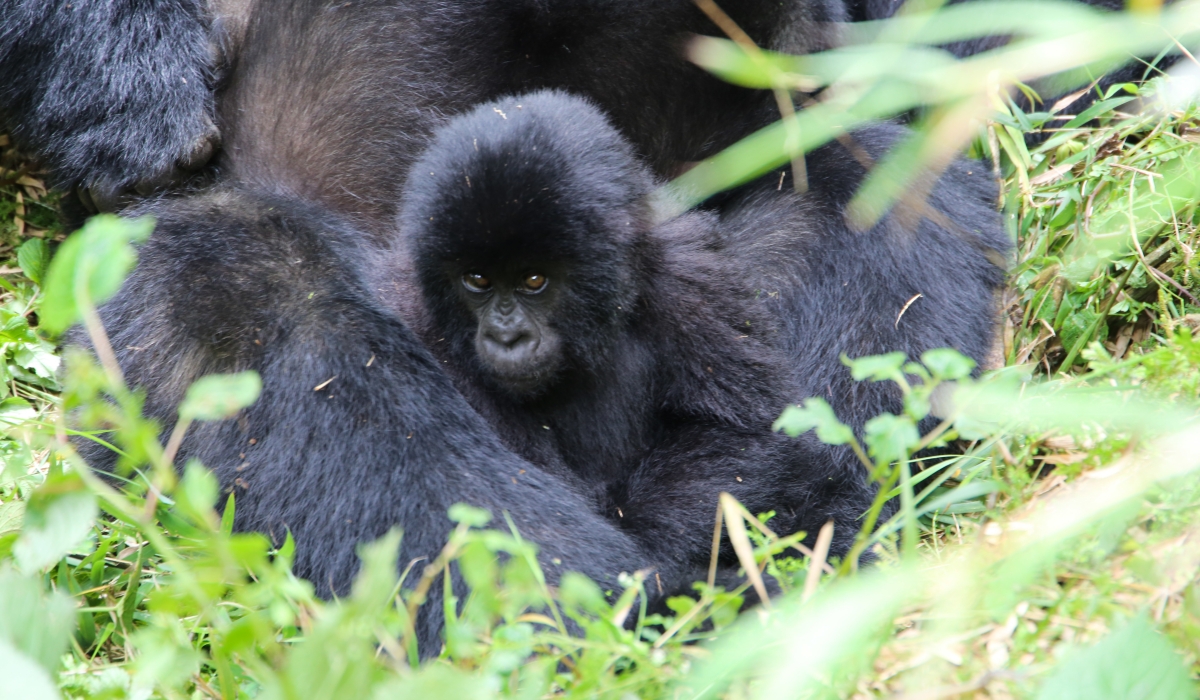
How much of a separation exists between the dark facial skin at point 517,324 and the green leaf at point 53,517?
808 millimetres

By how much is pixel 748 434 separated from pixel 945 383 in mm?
348

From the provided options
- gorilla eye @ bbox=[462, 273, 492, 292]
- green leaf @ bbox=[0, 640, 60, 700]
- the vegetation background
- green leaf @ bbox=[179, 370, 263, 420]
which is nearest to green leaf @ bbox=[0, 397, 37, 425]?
the vegetation background

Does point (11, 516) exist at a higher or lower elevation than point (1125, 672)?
lower

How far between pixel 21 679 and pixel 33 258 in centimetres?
186

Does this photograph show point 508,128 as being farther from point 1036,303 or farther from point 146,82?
point 1036,303

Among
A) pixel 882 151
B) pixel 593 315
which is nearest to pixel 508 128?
pixel 593 315

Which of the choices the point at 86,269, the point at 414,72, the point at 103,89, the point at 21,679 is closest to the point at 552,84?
the point at 414,72

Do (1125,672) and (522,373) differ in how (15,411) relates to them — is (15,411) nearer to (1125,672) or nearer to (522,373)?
(522,373)

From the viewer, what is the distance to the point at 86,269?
97cm

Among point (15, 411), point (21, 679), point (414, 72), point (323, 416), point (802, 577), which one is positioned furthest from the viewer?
point (15, 411)

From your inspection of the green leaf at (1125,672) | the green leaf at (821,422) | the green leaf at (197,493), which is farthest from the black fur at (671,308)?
the green leaf at (197,493)

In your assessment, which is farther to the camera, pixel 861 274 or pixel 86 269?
pixel 861 274

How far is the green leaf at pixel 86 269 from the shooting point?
96 centimetres

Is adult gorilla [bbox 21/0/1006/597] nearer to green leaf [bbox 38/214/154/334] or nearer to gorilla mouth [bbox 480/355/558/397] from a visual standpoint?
gorilla mouth [bbox 480/355/558/397]
